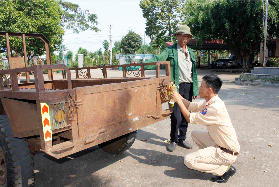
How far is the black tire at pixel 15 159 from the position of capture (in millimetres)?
2410

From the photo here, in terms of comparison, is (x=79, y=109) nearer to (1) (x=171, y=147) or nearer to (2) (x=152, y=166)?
(2) (x=152, y=166)

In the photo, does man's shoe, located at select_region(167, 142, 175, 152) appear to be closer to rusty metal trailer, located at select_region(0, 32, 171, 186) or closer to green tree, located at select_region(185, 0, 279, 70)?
rusty metal trailer, located at select_region(0, 32, 171, 186)

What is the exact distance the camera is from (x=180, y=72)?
13.6 feet

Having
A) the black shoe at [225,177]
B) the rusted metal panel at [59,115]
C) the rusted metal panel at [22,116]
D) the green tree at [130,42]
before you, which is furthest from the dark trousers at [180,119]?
the green tree at [130,42]

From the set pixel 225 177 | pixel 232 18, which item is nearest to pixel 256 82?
pixel 232 18

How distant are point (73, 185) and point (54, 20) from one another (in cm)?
1490

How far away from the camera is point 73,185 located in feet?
9.88

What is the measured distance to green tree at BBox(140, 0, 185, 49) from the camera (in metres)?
38.2

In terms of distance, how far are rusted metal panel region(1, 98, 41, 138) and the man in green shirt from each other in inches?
86.3

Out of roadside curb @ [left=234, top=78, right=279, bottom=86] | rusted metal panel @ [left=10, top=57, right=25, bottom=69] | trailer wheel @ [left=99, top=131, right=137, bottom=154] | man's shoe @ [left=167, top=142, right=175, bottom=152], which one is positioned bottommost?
man's shoe @ [left=167, top=142, right=175, bottom=152]

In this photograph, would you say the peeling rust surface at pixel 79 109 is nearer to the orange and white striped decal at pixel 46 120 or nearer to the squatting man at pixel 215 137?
the orange and white striped decal at pixel 46 120

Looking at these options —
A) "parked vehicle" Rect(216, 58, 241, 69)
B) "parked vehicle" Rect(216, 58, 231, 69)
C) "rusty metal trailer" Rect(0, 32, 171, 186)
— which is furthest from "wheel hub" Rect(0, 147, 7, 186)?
"parked vehicle" Rect(216, 58, 231, 69)

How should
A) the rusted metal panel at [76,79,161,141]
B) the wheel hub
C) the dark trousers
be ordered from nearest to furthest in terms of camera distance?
the rusted metal panel at [76,79,161,141], the wheel hub, the dark trousers

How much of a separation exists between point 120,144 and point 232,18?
18598 millimetres
